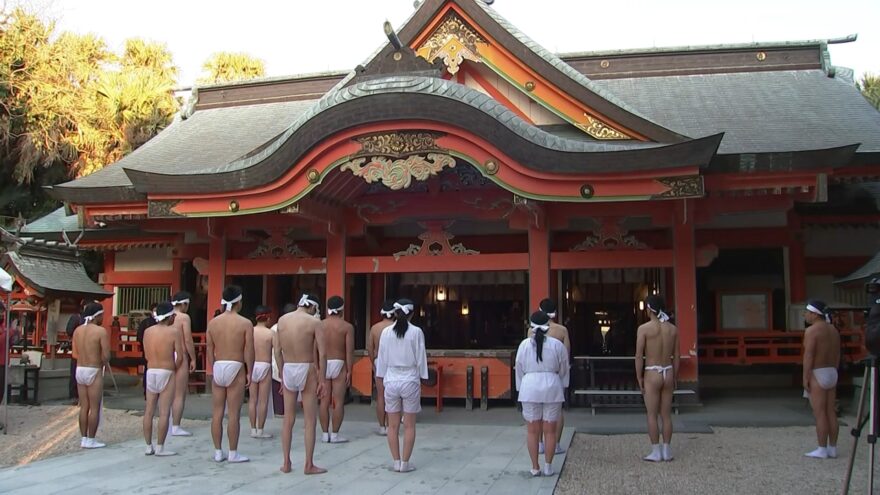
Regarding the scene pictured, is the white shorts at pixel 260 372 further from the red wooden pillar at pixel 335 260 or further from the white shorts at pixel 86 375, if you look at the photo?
the red wooden pillar at pixel 335 260

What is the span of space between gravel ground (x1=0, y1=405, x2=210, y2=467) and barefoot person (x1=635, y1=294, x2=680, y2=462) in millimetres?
6061

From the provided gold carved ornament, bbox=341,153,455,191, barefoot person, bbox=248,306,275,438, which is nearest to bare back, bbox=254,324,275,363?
barefoot person, bbox=248,306,275,438

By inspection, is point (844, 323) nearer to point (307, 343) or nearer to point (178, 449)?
point (307, 343)

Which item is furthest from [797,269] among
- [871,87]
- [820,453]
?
[871,87]

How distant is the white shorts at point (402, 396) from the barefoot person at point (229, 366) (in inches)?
64.4

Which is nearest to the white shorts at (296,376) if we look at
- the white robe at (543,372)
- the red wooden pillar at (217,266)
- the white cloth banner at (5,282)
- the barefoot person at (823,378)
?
the white robe at (543,372)

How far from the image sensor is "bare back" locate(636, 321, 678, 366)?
7203mm

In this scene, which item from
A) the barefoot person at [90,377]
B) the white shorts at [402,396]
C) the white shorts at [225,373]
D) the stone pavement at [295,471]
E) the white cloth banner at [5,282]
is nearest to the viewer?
the stone pavement at [295,471]

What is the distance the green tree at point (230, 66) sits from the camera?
118 feet

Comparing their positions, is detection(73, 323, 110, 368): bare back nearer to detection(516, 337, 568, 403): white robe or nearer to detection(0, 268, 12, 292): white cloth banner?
detection(0, 268, 12, 292): white cloth banner

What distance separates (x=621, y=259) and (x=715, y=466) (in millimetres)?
4118

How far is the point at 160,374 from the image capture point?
298 inches

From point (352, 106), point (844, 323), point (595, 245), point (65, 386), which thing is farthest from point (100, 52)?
point (844, 323)

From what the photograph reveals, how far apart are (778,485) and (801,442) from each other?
2.21 metres
